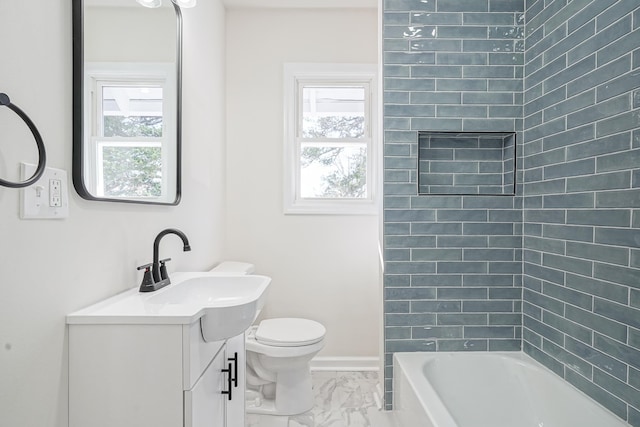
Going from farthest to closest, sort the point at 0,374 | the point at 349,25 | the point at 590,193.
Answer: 1. the point at 349,25
2. the point at 590,193
3. the point at 0,374

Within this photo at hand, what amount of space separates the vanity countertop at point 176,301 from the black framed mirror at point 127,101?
36cm

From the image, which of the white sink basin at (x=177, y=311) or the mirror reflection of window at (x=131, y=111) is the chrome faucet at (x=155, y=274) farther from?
the mirror reflection of window at (x=131, y=111)

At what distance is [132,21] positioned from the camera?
A: 1.44 metres

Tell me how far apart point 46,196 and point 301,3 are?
2397mm

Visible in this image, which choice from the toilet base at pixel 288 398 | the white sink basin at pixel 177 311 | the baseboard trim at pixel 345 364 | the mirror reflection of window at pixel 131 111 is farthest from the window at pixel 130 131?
the baseboard trim at pixel 345 364

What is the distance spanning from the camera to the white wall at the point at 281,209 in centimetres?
285

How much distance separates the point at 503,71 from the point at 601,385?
1.62m

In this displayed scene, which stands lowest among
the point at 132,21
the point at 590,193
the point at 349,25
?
the point at 590,193

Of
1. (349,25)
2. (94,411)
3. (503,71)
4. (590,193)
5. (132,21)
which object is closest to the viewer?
(94,411)

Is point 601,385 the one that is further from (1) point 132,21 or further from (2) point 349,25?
(2) point 349,25

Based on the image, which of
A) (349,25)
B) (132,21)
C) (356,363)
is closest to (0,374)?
(132,21)

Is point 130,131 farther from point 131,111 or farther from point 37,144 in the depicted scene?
point 37,144

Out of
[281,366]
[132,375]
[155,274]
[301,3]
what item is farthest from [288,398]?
[301,3]

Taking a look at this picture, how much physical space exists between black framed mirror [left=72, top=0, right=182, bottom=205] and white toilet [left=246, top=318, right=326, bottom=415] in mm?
975
